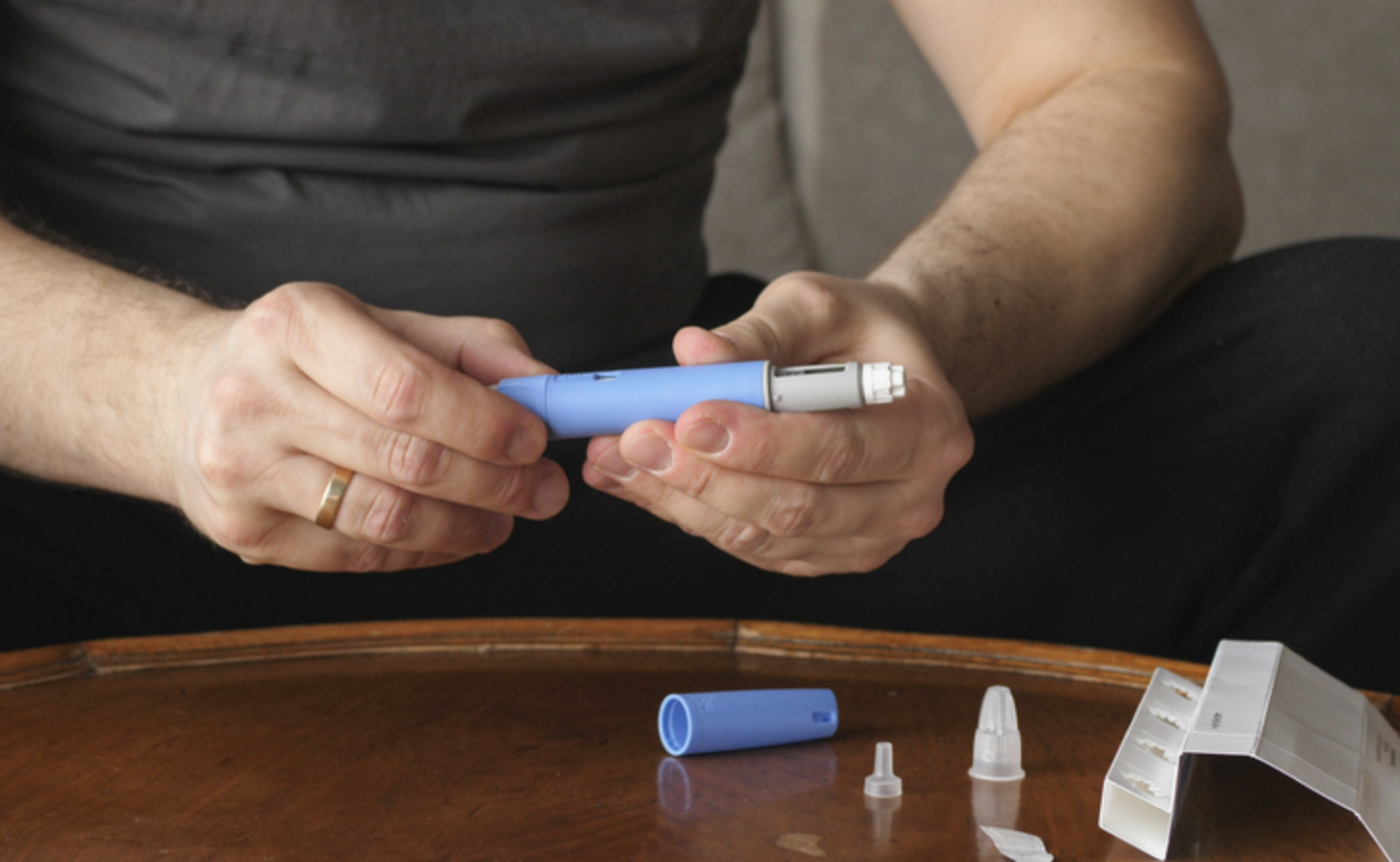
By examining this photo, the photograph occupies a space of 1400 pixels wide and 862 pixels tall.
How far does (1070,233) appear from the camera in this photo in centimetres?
83

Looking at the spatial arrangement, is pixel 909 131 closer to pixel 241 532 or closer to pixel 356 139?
pixel 356 139

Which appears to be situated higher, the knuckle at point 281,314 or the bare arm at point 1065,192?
the bare arm at point 1065,192

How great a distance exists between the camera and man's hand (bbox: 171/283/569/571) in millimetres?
502

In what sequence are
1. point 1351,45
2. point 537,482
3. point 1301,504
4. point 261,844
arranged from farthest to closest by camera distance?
point 1351,45 < point 1301,504 < point 537,482 < point 261,844

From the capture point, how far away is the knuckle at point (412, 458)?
20.1 inches

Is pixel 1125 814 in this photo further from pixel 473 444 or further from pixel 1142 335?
pixel 1142 335

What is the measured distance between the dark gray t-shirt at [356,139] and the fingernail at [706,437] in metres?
0.44

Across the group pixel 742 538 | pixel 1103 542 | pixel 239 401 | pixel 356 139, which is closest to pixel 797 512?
pixel 742 538

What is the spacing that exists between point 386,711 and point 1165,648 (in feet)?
1.92

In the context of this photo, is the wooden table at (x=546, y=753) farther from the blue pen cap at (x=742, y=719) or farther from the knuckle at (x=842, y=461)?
the knuckle at (x=842, y=461)

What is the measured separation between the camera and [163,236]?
872 millimetres

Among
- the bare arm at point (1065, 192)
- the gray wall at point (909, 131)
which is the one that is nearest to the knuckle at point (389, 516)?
the bare arm at point (1065, 192)

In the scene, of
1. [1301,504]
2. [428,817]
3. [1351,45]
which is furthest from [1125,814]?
[1351,45]

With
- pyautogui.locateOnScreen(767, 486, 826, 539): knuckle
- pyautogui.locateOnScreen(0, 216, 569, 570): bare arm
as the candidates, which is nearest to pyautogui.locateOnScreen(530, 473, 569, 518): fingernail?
pyautogui.locateOnScreen(0, 216, 569, 570): bare arm
